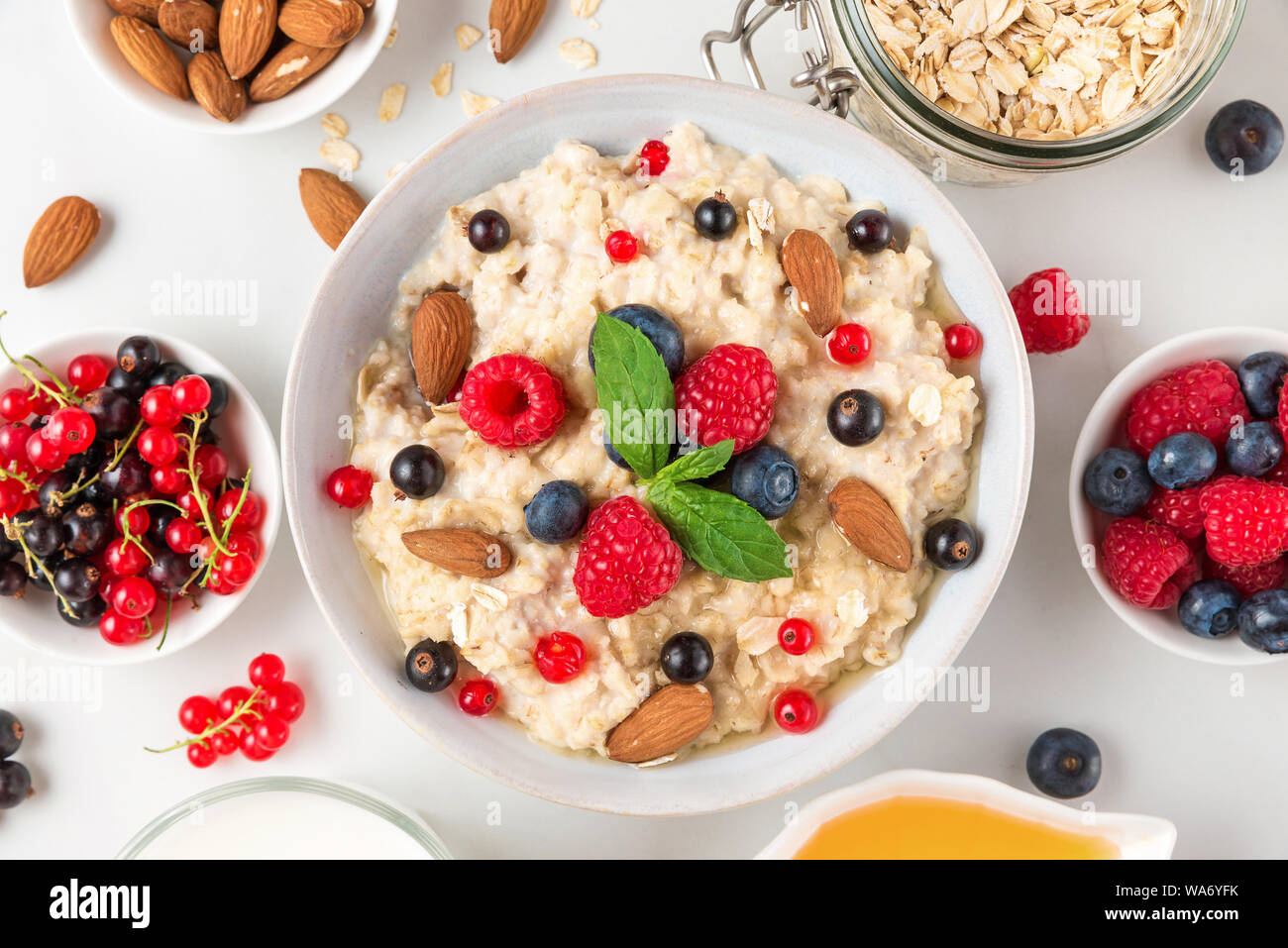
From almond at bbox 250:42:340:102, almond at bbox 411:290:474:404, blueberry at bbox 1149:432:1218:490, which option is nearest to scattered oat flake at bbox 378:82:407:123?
almond at bbox 250:42:340:102

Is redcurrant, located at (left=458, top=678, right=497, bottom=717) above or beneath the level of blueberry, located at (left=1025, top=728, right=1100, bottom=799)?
above

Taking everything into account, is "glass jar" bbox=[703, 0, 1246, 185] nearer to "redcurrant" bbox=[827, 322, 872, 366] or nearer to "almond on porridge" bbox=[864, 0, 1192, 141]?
"almond on porridge" bbox=[864, 0, 1192, 141]

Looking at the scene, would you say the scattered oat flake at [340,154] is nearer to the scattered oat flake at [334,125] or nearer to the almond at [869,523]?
the scattered oat flake at [334,125]

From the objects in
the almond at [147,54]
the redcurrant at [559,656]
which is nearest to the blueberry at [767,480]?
the redcurrant at [559,656]

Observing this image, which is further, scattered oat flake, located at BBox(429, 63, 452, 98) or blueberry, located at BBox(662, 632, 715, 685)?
scattered oat flake, located at BBox(429, 63, 452, 98)

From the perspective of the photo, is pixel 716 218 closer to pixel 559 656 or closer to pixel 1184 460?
pixel 559 656

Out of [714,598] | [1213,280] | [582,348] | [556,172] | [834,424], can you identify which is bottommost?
[714,598]
